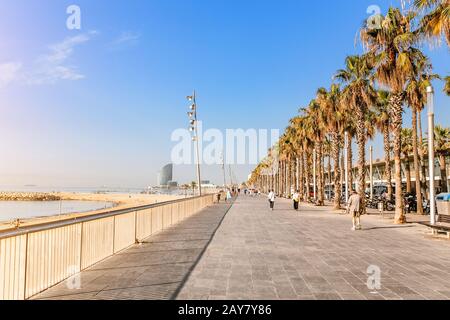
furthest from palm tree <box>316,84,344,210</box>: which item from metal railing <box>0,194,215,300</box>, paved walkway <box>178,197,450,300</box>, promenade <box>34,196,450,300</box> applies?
metal railing <box>0,194,215,300</box>

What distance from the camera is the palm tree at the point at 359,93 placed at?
1001 inches

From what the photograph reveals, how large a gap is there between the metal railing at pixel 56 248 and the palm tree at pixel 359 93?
749 inches

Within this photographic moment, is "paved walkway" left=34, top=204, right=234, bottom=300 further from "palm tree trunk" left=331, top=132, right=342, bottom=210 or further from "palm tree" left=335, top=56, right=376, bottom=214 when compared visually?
"palm tree trunk" left=331, top=132, right=342, bottom=210

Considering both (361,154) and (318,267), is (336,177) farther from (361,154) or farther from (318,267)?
(318,267)

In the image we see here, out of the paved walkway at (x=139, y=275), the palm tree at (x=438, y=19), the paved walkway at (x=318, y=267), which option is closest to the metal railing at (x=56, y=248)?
the paved walkway at (x=139, y=275)

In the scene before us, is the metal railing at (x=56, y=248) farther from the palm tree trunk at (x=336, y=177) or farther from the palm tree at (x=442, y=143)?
the palm tree at (x=442, y=143)

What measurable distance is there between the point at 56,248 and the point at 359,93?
78.3 feet

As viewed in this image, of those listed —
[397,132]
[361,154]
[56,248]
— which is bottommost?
[56,248]

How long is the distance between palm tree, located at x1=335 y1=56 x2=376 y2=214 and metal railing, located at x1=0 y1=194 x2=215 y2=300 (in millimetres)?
19032

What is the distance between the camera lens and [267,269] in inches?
328

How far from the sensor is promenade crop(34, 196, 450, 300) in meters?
6.39

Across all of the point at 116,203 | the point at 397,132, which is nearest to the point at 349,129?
the point at 397,132
